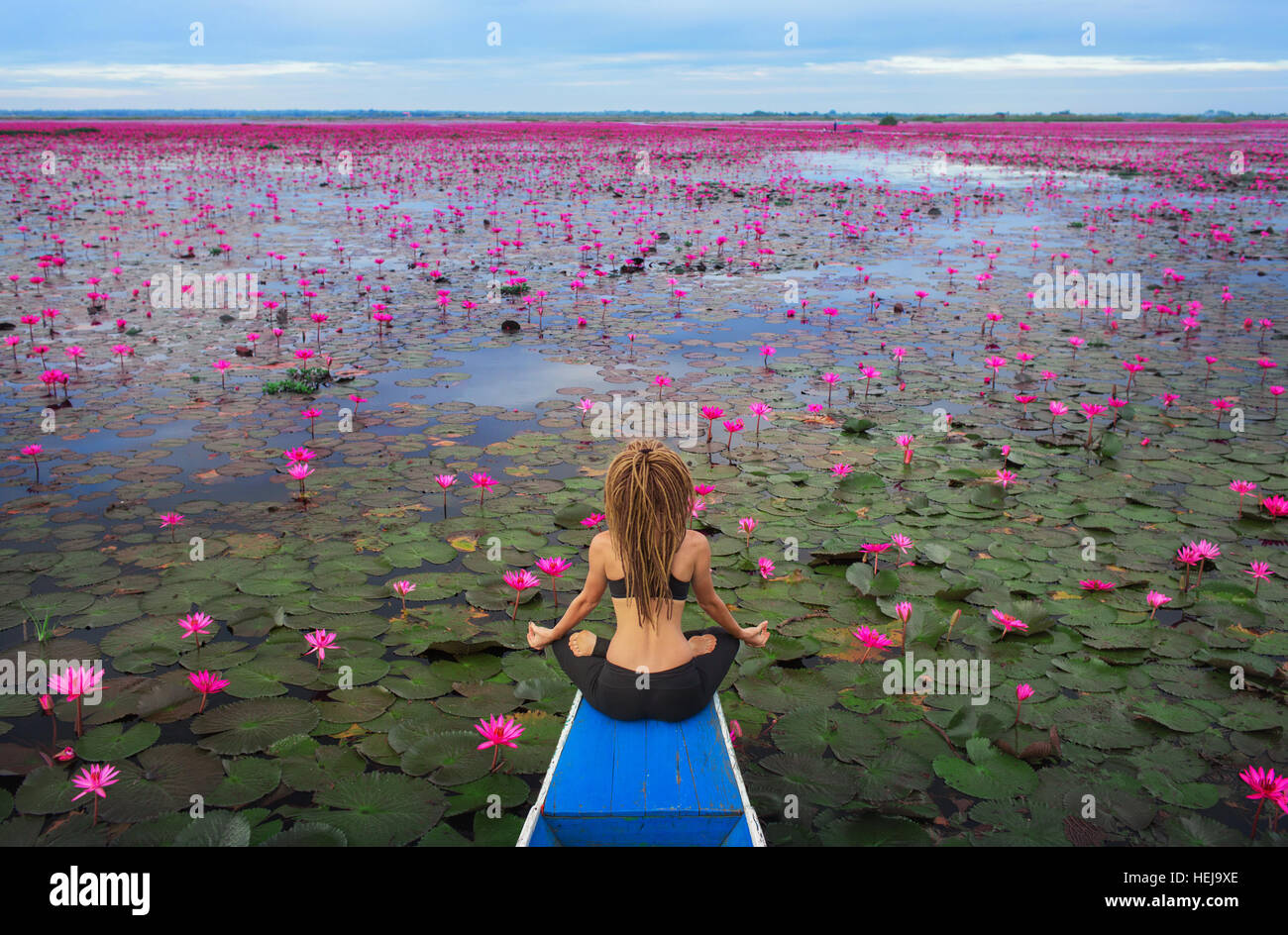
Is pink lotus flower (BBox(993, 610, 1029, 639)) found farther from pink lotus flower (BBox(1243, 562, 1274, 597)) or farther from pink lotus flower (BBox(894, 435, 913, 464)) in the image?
pink lotus flower (BBox(894, 435, 913, 464))

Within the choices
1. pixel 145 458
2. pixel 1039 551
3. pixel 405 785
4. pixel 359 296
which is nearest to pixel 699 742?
pixel 405 785

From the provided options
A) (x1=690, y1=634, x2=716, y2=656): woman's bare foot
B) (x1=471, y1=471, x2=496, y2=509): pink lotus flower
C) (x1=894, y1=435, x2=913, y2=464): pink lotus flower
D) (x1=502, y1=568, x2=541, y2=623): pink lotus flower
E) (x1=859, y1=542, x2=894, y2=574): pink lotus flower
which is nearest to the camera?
(x1=690, y1=634, x2=716, y2=656): woman's bare foot

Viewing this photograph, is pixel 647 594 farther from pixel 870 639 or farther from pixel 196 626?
pixel 196 626

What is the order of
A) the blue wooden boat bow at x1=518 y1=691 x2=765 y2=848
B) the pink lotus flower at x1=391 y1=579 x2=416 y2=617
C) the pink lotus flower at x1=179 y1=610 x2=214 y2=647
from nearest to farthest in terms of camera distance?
the blue wooden boat bow at x1=518 y1=691 x2=765 y2=848 < the pink lotus flower at x1=179 y1=610 x2=214 y2=647 < the pink lotus flower at x1=391 y1=579 x2=416 y2=617

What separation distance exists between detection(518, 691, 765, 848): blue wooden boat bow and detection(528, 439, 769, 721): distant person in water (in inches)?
5.2

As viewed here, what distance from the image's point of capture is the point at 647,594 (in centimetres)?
236

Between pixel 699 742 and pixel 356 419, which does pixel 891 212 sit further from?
pixel 699 742

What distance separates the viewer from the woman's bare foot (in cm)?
253

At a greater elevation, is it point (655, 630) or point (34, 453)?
point (34, 453)

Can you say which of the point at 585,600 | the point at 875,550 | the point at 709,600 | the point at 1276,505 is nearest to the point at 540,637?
the point at 585,600

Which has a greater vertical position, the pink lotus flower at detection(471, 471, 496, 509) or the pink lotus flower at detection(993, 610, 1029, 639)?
the pink lotus flower at detection(471, 471, 496, 509)

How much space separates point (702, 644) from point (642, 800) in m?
0.62

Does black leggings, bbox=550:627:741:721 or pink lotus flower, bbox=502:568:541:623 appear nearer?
black leggings, bbox=550:627:741:721

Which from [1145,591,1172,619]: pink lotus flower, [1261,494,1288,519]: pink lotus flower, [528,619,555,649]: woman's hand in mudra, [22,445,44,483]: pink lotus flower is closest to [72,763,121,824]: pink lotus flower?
[528,619,555,649]: woman's hand in mudra
